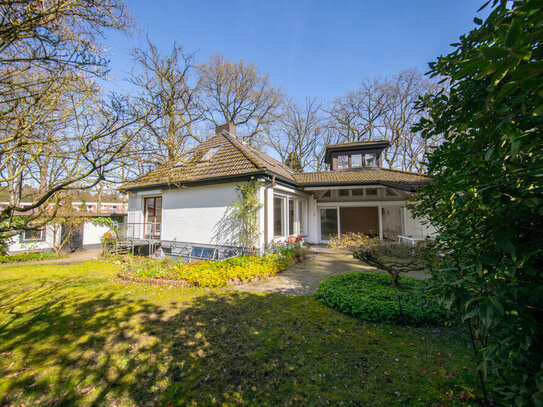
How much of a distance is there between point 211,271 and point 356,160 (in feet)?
42.8

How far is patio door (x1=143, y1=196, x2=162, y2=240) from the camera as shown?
12.1 m

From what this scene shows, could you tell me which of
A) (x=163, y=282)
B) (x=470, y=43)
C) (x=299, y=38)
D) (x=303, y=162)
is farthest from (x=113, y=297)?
(x=303, y=162)

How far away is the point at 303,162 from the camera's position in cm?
2759

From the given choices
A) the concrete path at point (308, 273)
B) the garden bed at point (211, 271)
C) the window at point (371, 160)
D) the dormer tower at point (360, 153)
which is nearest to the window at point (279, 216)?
the concrete path at point (308, 273)

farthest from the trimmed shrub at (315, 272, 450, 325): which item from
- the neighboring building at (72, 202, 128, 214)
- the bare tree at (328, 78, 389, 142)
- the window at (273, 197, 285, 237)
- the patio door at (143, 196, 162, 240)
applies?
the bare tree at (328, 78, 389, 142)

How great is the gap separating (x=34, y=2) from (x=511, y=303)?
17.3 ft

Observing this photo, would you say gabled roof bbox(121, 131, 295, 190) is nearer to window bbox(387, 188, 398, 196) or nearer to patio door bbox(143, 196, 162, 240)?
patio door bbox(143, 196, 162, 240)

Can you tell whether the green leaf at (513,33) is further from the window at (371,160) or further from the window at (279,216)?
the window at (371,160)

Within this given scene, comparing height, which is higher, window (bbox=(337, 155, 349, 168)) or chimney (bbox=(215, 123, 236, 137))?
chimney (bbox=(215, 123, 236, 137))

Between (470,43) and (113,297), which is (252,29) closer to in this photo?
(470,43)

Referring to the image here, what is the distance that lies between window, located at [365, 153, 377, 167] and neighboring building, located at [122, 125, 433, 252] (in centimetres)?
7

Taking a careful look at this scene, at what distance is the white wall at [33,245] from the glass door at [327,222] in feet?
55.4

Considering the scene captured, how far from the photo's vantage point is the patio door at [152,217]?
39.8ft

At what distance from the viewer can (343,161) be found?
54.4ft
